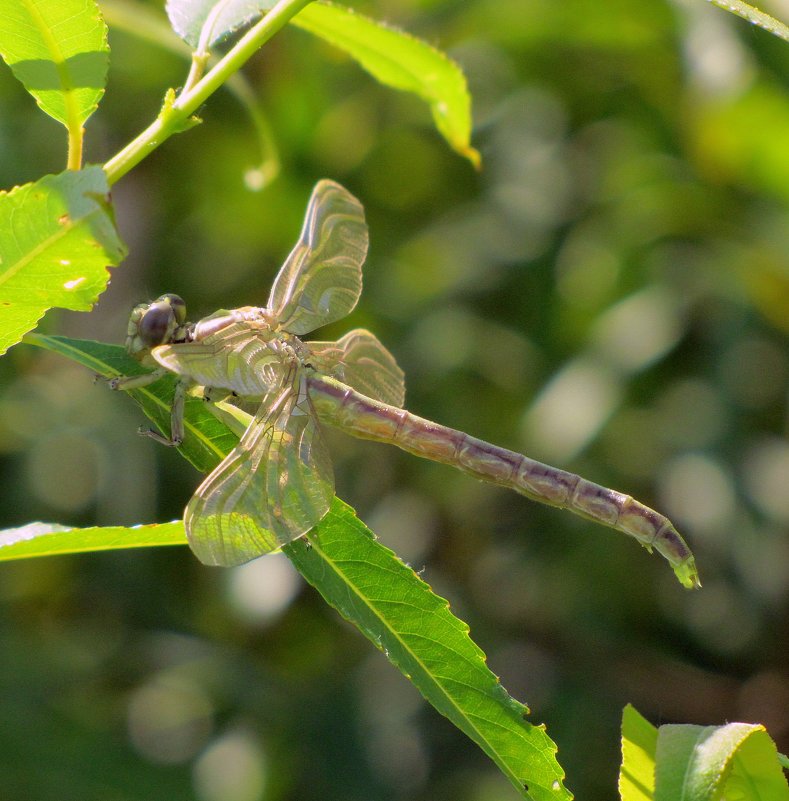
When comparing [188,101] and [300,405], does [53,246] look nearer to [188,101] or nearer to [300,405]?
[188,101]

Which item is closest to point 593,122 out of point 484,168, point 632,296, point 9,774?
point 484,168

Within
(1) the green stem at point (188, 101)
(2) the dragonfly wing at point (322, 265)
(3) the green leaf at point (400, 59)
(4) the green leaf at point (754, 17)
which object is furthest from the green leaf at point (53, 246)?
(2) the dragonfly wing at point (322, 265)

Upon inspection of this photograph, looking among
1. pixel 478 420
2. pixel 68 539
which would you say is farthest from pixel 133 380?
pixel 478 420

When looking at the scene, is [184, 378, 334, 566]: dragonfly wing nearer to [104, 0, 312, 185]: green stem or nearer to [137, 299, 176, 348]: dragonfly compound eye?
[137, 299, 176, 348]: dragonfly compound eye

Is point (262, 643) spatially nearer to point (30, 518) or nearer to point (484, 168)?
point (30, 518)

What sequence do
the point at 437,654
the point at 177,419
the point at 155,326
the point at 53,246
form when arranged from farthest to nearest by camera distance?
the point at 155,326 < the point at 177,419 < the point at 437,654 < the point at 53,246

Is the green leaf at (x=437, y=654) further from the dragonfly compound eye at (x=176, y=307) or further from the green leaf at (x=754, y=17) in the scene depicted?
the green leaf at (x=754, y=17)
